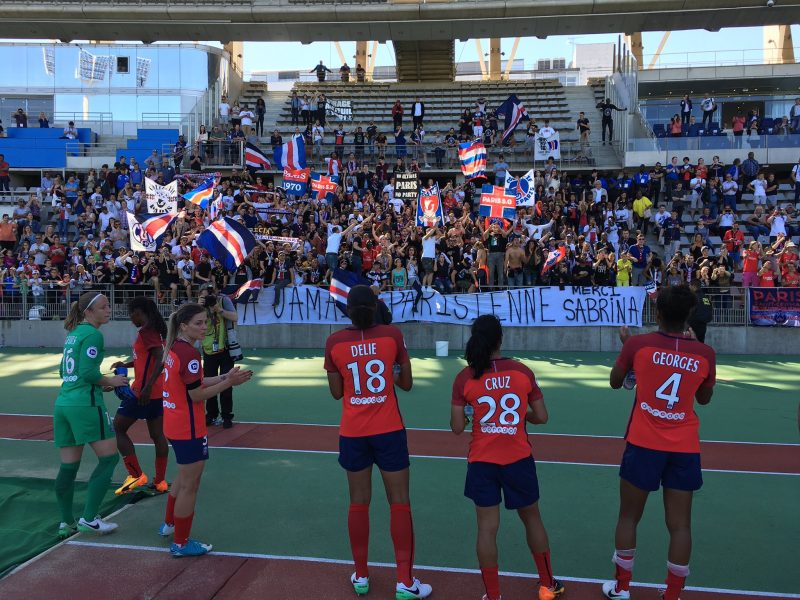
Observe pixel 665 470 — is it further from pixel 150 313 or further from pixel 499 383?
pixel 150 313

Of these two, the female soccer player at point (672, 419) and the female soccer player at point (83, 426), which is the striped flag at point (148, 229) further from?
the female soccer player at point (672, 419)

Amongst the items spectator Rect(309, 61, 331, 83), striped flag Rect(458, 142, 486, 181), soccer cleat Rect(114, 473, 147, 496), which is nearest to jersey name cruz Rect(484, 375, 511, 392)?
soccer cleat Rect(114, 473, 147, 496)

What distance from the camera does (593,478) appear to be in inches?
310

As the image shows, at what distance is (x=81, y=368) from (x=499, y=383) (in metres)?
3.61

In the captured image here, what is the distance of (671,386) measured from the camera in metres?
4.89

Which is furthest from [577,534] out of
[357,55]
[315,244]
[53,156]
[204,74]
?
[357,55]

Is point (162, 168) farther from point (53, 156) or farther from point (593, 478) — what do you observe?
point (593, 478)

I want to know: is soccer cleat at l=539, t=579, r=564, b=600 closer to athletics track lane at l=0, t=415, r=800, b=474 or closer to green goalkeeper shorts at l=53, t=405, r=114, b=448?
athletics track lane at l=0, t=415, r=800, b=474

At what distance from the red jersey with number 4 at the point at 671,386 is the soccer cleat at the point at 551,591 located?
3.66 ft

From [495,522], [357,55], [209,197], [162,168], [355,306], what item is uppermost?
[357,55]

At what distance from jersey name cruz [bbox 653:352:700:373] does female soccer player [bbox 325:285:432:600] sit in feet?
5.74

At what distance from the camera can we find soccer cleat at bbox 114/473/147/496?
24.0ft

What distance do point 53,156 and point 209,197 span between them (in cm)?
1534

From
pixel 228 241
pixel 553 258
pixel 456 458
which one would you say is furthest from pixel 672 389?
pixel 553 258
